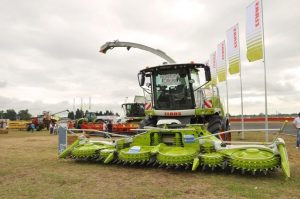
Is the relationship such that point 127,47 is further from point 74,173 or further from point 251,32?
point 74,173

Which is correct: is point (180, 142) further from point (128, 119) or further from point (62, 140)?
point (128, 119)

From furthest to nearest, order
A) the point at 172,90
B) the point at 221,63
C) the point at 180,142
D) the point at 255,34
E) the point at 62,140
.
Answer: the point at 221,63, the point at 255,34, the point at 172,90, the point at 62,140, the point at 180,142

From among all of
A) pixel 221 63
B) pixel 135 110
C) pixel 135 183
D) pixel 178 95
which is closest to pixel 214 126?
pixel 178 95

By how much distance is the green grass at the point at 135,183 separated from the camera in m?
6.00

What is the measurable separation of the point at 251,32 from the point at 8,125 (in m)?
36.2

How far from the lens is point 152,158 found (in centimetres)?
846

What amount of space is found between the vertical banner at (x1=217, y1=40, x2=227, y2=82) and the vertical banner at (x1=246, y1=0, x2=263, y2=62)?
5315 millimetres

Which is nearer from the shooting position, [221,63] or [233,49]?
[233,49]

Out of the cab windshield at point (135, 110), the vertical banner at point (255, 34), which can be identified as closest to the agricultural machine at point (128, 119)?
the cab windshield at point (135, 110)

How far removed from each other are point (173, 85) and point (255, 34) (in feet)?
22.4

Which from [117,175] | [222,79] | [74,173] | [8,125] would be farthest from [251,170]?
[8,125]

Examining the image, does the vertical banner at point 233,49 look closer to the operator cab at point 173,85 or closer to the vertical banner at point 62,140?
the operator cab at point 173,85

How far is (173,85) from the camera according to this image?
38.2 ft

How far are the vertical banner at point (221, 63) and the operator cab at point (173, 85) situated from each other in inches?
437
